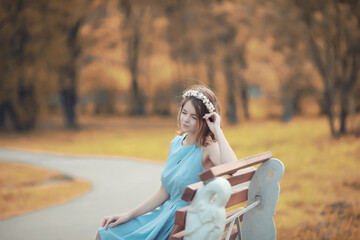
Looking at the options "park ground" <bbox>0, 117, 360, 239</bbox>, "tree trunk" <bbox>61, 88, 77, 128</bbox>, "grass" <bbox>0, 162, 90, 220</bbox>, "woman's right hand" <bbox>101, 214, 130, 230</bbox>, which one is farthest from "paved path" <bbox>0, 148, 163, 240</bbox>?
"tree trunk" <bbox>61, 88, 77, 128</bbox>

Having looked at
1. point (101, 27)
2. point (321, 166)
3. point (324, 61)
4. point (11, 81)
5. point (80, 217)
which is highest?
point (101, 27)

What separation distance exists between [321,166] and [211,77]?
14500mm

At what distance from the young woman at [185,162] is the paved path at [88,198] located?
6.65ft

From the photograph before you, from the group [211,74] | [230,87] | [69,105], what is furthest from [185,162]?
[211,74]

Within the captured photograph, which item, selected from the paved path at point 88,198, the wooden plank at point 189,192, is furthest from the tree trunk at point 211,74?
the wooden plank at point 189,192

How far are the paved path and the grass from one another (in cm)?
25

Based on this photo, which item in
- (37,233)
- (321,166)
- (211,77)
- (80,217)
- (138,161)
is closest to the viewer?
(37,233)

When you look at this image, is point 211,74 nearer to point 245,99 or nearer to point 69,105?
point 245,99

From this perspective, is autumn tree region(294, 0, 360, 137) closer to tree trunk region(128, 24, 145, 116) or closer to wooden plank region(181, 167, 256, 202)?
wooden plank region(181, 167, 256, 202)

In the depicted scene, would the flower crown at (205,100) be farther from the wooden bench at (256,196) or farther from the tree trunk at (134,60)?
the tree trunk at (134,60)

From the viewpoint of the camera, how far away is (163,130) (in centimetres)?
1956

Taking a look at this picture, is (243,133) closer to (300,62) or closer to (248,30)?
(300,62)

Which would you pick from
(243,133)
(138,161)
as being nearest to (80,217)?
(138,161)

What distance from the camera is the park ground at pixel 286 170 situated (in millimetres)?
5395
